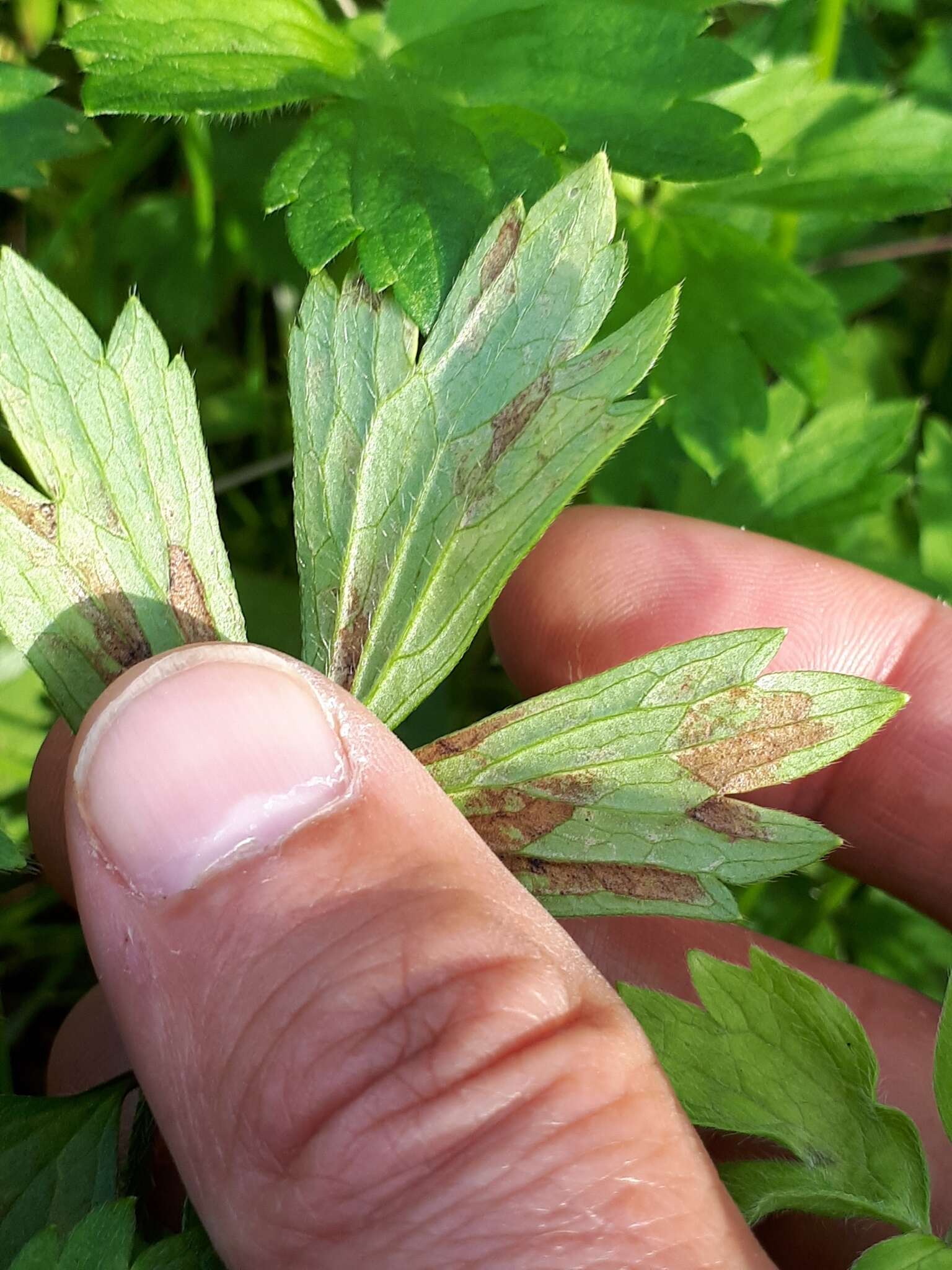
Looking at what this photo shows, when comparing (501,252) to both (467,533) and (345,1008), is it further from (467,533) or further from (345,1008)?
(345,1008)

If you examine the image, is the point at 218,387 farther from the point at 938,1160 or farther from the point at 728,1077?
the point at 938,1160

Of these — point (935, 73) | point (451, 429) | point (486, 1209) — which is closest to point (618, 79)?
point (451, 429)

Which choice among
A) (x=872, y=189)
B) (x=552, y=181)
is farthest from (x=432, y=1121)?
(x=872, y=189)

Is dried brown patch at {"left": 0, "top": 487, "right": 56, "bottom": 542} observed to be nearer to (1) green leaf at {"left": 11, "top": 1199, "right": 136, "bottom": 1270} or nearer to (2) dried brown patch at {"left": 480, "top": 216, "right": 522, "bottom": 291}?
(2) dried brown patch at {"left": 480, "top": 216, "right": 522, "bottom": 291}

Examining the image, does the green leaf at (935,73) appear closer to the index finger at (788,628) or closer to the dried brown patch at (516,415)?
the index finger at (788,628)

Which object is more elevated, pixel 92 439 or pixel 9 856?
pixel 92 439
